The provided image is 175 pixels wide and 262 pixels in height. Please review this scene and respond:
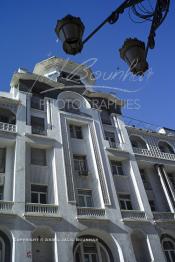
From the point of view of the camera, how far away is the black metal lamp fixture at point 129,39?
395 centimetres

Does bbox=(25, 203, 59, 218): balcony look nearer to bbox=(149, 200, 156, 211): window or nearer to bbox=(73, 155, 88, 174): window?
bbox=(73, 155, 88, 174): window

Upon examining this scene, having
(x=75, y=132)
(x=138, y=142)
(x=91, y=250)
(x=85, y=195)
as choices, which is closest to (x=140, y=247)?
(x=91, y=250)

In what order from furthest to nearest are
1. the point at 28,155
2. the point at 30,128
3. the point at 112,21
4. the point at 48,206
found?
the point at 30,128 → the point at 28,155 → the point at 48,206 → the point at 112,21

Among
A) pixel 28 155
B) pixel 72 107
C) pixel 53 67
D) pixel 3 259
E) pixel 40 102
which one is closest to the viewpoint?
pixel 3 259

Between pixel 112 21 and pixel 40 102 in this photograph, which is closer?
pixel 112 21

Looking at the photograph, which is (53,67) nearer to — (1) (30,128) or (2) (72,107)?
(2) (72,107)

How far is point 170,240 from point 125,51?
18.8 m

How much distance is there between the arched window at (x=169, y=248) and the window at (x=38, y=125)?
12.8 meters

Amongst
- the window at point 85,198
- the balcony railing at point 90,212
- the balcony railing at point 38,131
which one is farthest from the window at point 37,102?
the balcony railing at point 90,212

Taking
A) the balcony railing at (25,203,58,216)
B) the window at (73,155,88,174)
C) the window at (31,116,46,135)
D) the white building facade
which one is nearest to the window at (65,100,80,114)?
the white building facade

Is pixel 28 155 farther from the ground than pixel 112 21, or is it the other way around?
pixel 28 155

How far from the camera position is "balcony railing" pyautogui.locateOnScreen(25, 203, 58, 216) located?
15.5m

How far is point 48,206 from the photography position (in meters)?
16.0

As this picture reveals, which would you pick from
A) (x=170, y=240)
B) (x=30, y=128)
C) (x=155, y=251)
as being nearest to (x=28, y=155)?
(x=30, y=128)
